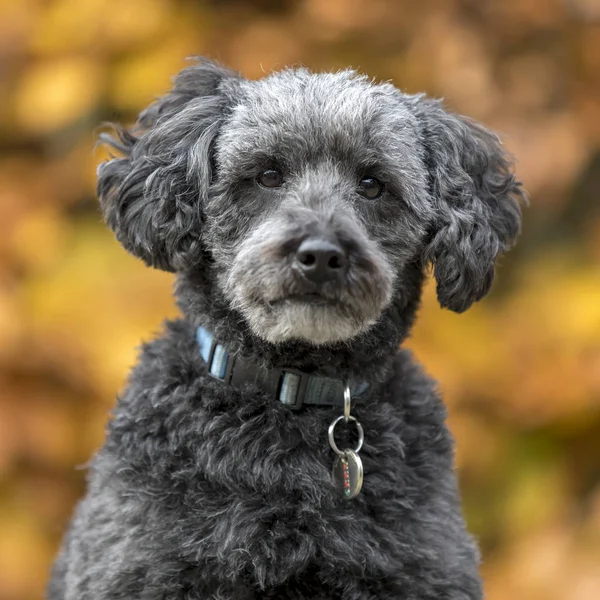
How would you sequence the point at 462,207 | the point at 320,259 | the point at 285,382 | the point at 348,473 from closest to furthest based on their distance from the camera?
1. the point at 320,259
2. the point at 348,473
3. the point at 285,382
4. the point at 462,207

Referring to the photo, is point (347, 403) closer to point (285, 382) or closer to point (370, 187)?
point (285, 382)

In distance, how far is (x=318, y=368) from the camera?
3.18 meters

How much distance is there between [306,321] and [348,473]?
1.61ft

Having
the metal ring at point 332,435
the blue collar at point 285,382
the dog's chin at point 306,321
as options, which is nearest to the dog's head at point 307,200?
the dog's chin at point 306,321

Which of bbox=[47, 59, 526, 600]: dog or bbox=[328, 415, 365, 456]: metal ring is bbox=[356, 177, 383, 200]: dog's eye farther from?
bbox=[328, 415, 365, 456]: metal ring

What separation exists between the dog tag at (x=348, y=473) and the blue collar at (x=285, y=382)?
0.20 m

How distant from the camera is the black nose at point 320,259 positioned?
2873 mm

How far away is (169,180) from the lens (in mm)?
3188

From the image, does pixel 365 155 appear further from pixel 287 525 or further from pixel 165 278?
pixel 165 278

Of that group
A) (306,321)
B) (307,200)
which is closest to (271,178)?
(307,200)

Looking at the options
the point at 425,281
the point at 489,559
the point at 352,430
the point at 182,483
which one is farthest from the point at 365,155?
the point at 489,559

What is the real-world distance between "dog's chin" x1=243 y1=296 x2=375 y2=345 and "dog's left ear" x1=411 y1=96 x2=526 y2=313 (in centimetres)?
37

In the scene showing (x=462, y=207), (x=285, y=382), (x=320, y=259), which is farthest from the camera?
(x=462, y=207)

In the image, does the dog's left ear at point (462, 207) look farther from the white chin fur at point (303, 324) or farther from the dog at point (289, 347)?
the white chin fur at point (303, 324)
